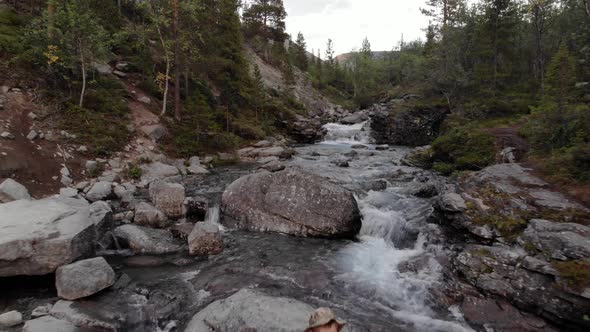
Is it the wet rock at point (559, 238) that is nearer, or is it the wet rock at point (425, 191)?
the wet rock at point (559, 238)

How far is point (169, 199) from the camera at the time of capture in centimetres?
1254

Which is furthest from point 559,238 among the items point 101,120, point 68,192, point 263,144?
point 263,144

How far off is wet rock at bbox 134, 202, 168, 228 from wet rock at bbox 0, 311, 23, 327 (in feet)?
17.7

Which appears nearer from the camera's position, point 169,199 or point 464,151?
point 169,199

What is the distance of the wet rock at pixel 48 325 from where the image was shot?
5699 millimetres

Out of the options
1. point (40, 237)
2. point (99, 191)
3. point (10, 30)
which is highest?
point (10, 30)

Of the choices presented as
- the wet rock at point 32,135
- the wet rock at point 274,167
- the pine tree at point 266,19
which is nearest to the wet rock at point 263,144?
the wet rock at point 274,167

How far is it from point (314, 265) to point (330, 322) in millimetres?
5914

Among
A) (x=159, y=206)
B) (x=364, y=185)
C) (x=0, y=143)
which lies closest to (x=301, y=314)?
(x=159, y=206)

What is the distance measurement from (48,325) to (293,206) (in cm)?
759

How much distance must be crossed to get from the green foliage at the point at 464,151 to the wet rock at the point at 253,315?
649 inches

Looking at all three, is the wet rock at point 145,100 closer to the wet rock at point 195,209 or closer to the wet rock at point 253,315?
the wet rock at point 195,209

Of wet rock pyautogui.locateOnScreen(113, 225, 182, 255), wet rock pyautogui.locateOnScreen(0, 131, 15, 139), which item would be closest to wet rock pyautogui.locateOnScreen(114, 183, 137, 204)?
wet rock pyautogui.locateOnScreen(113, 225, 182, 255)

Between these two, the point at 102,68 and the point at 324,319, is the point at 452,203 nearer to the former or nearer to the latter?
the point at 324,319
